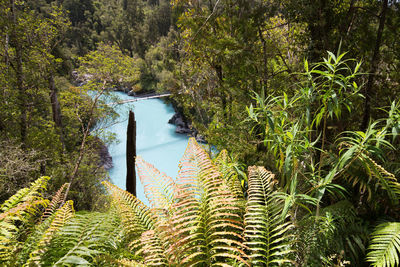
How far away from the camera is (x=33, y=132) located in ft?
19.2

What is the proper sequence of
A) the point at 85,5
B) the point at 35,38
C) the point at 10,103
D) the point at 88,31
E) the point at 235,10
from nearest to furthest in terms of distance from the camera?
the point at 235,10
the point at 10,103
the point at 35,38
the point at 88,31
the point at 85,5

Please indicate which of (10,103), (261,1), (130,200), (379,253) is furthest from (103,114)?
(379,253)

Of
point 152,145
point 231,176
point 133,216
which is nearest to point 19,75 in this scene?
point 133,216

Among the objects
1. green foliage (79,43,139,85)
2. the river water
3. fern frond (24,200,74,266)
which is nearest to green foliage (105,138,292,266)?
fern frond (24,200,74,266)

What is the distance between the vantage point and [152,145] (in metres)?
18.6

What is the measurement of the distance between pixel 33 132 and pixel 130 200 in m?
6.27

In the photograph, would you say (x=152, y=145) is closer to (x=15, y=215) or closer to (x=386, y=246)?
(x=15, y=215)

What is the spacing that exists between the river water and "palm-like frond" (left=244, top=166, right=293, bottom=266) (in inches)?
480

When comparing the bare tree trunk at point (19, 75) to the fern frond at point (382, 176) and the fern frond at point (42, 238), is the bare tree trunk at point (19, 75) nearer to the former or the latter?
the fern frond at point (42, 238)

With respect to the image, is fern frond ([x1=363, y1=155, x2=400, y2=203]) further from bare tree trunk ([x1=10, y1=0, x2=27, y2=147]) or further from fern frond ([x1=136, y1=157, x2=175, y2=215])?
bare tree trunk ([x1=10, y1=0, x2=27, y2=147])

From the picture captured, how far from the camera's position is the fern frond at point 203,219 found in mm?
918

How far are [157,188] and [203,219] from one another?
16.3 inches

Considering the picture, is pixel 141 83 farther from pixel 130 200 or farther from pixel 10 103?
pixel 130 200

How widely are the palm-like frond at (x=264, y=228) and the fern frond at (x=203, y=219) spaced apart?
2.4 inches
